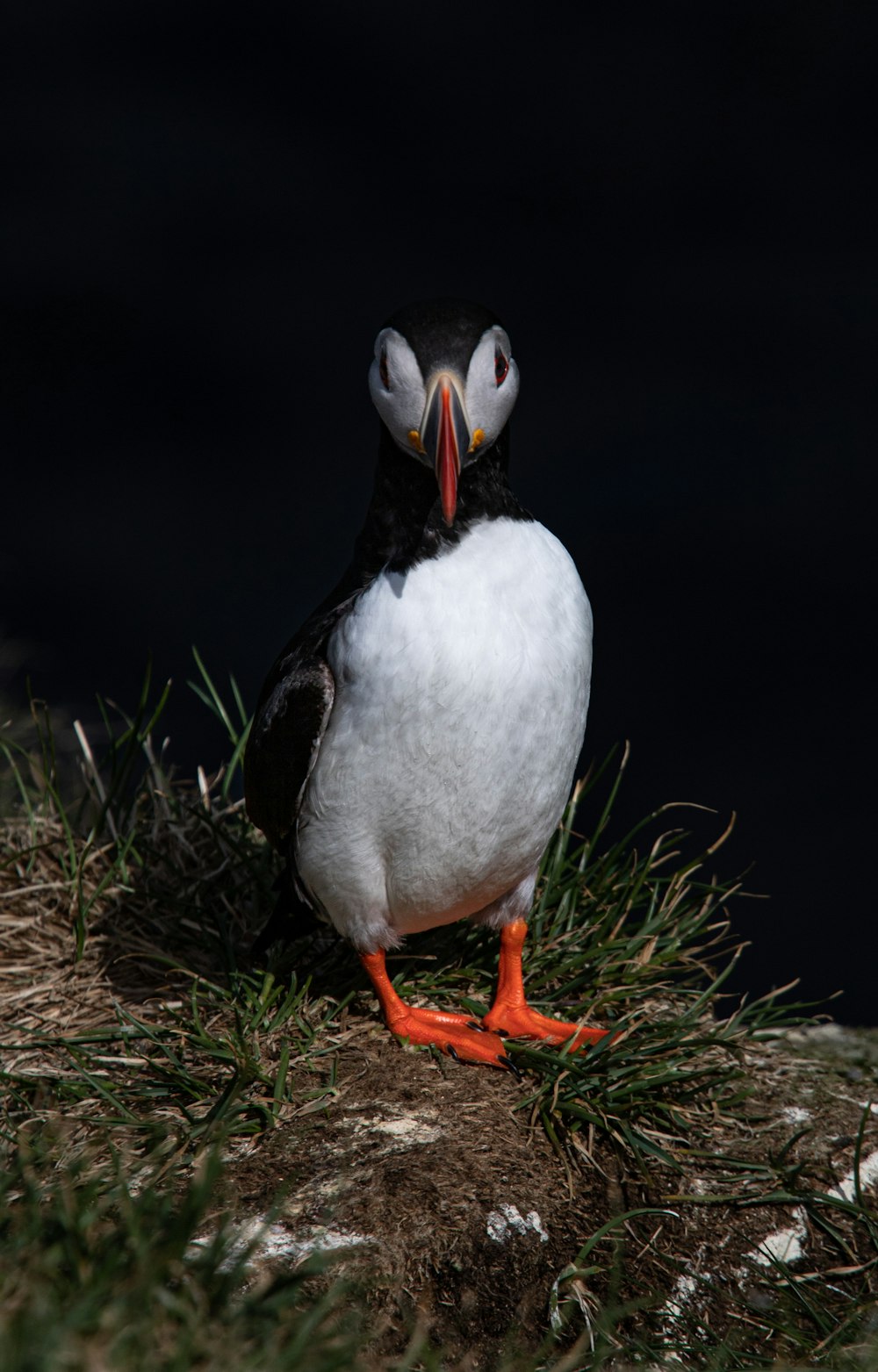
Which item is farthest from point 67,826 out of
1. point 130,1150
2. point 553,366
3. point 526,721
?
point 553,366

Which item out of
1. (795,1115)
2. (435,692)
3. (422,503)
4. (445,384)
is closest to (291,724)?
(435,692)

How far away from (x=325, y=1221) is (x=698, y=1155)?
994mm

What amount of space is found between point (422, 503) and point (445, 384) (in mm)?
387

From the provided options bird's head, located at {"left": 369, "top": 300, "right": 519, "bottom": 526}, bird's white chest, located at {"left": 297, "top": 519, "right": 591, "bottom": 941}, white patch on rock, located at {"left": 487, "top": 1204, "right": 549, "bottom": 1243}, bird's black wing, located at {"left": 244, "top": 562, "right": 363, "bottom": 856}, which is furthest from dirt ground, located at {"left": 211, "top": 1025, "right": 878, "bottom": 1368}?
bird's head, located at {"left": 369, "top": 300, "right": 519, "bottom": 526}

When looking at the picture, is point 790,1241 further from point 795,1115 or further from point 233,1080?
point 233,1080

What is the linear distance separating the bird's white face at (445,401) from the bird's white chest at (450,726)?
0.30 meters

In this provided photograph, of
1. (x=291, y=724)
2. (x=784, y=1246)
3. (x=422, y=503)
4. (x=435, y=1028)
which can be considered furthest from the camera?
(x=435, y=1028)

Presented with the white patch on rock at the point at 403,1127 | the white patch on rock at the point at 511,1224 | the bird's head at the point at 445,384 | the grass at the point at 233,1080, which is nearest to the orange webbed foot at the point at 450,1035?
the grass at the point at 233,1080

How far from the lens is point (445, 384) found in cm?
295

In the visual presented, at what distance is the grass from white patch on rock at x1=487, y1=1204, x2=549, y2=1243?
0.11 m

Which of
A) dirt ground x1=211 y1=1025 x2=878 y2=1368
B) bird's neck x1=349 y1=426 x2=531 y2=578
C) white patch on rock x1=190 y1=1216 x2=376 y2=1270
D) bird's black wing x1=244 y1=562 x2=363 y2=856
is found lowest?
dirt ground x1=211 y1=1025 x2=878 y2=1368

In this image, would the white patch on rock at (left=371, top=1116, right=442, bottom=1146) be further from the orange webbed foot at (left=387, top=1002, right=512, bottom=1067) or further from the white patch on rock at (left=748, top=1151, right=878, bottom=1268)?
the white patch on rock at (left=748, top=1151, right=878, bottom=1268)

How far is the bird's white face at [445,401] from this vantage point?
292 centimetres

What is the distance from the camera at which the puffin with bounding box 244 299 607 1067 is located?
10.1 feet
